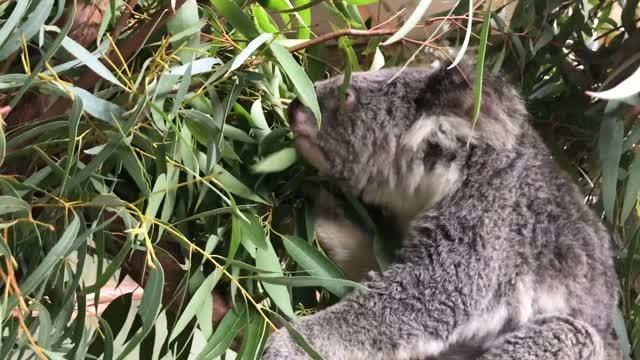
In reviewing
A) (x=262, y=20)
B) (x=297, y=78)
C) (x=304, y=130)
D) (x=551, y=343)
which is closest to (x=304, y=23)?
(x=262, y=20)

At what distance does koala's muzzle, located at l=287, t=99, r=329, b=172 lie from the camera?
49.3 inches

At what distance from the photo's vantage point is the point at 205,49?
3.71 ft

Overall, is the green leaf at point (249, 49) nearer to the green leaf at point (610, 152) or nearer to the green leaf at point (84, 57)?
the green leaf at point (84, 57)

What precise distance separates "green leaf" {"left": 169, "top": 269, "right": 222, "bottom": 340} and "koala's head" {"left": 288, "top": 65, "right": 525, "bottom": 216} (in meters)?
0.37

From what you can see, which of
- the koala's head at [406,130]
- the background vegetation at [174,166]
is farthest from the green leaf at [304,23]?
the koala's head at [406,130]

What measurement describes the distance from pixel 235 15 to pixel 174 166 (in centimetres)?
27

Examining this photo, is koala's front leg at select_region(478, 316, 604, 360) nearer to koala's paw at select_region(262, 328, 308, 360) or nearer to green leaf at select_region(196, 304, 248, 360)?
koala's paw at select_region(262, 328, 308, 360)

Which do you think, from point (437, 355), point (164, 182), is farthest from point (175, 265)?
point (437, 355)

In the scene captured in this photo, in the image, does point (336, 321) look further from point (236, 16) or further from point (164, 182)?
point (236, 16)

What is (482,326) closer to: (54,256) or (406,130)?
(406,130)

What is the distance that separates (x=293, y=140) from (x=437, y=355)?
0.53m

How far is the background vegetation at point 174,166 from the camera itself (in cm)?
91

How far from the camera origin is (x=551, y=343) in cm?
124

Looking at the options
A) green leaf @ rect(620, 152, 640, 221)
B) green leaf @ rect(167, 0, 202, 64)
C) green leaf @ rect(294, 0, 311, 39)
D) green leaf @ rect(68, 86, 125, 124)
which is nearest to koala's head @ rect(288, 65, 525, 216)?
green leaf @ rect(294, 0, 311, 39)
